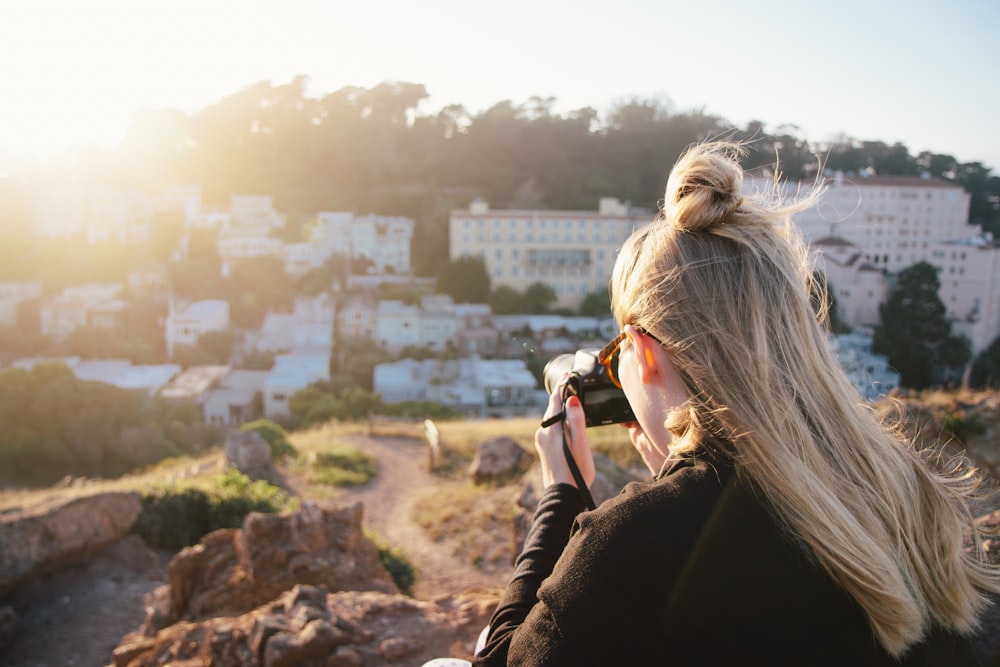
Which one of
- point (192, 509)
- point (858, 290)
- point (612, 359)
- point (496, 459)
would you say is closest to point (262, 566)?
point (192, 509)

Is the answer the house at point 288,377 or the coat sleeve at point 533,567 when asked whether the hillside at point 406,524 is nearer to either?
the coat sleeve at point 533,567

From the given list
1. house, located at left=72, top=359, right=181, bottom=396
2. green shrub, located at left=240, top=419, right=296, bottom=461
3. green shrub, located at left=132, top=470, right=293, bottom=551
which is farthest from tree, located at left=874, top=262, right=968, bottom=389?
green shrub, located at left=132, top=470, right=293, bottom=551

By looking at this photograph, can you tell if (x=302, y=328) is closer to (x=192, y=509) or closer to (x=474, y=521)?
(x=192, y=509)

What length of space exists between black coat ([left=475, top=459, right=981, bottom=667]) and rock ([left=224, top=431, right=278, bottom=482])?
16.2 ft

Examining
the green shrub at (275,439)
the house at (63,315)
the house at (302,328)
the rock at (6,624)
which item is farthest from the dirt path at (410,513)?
the house at (63,315)

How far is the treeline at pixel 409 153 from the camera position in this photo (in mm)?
27812

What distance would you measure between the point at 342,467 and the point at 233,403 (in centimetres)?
1095

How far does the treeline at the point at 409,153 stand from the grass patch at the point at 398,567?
80.4ft

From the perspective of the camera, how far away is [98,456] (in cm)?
1280

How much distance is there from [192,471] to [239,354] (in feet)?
48.7

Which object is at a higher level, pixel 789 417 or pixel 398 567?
pixel 789 417

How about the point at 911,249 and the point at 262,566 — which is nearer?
the point at 262,566

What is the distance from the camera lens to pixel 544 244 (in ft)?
80.8

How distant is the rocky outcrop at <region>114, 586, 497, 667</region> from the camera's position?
195 cm
